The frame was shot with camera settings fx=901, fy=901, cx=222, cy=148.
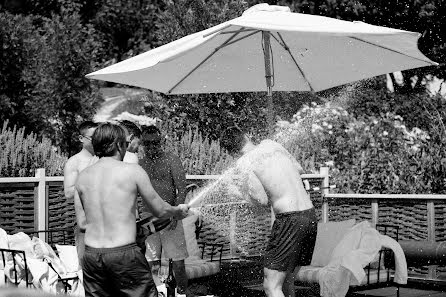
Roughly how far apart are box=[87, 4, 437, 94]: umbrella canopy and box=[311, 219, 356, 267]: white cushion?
1379 mm

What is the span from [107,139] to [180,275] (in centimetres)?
300

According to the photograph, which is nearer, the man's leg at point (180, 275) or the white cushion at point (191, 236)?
the man's leg at point (180, 275)

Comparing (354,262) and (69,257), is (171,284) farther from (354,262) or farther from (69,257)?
(354,262)

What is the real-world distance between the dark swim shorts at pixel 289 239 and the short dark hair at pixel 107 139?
1.64 m

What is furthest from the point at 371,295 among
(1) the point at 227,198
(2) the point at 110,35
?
(2) the point at 110,35

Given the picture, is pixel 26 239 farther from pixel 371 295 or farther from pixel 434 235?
pixel 434 235

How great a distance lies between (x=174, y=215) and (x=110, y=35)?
24703mm

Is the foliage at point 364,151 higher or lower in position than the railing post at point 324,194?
higher

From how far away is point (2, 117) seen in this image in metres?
17.9

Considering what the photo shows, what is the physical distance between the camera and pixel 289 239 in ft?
20.1

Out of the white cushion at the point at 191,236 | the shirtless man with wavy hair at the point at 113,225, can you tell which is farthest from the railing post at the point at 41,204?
the shirtless man with wavy hair at the point at 113,225

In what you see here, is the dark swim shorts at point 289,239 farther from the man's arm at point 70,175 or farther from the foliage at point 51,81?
the foliage at point 51,81

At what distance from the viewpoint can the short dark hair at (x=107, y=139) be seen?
4879 mm

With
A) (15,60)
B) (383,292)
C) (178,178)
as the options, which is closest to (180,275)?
(178,178)
